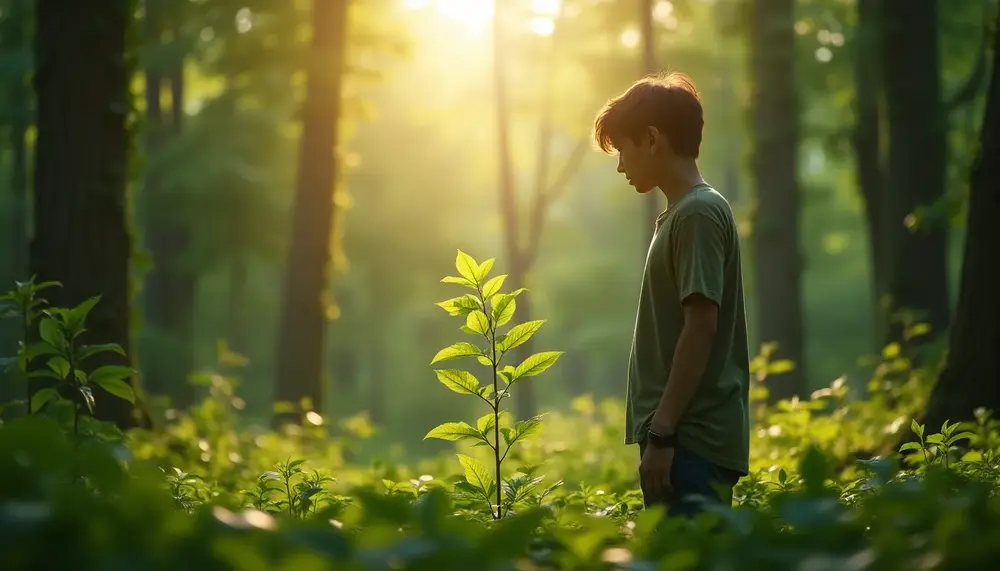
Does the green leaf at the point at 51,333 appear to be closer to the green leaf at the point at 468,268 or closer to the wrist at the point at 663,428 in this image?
the green leaf at the point at 468,268

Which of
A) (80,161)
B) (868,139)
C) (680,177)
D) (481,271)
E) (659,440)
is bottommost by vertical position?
(659,440)

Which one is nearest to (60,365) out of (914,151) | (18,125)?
(914,151)

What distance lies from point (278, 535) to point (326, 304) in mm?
10832

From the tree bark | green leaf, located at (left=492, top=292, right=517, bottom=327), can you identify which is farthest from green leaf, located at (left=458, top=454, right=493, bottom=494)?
the tree bark

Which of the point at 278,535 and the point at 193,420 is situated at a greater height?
the point at 278,535

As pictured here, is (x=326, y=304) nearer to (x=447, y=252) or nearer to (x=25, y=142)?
(x=25, y=142)

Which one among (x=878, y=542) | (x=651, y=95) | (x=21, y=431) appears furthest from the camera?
(x=651, y=95)

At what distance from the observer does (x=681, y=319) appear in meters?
3.44

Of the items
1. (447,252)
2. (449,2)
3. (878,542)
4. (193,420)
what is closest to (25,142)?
(449,2)

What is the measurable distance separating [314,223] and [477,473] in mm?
9164

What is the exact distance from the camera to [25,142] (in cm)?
2230

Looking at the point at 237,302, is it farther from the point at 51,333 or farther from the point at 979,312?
the point at 51,333

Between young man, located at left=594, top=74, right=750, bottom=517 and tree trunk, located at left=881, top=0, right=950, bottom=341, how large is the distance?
25.7ft

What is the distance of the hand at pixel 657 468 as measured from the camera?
3320 millimetres
